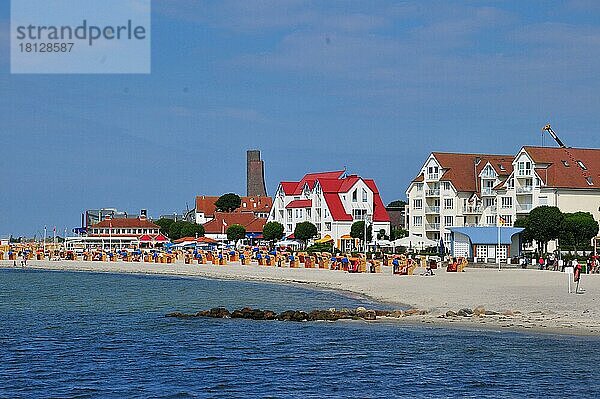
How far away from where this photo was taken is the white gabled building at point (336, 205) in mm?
87000

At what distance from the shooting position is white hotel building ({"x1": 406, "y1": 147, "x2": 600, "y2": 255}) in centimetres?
7081

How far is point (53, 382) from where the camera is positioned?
17.5 m

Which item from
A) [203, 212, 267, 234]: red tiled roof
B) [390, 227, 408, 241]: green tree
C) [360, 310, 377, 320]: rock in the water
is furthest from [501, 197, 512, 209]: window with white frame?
[360, 310, 377, 320]: rock in the water

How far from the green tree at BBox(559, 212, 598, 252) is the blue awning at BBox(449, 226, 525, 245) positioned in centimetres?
826

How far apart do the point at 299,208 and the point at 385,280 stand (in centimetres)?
5084

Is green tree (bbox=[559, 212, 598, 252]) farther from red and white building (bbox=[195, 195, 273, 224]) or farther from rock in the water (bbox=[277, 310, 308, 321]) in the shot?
red and white building (bbox=[195, 195, 273, 224])

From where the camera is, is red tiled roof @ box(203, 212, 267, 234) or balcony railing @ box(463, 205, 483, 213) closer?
balcony railing @ box(463, 205, 483, 213)

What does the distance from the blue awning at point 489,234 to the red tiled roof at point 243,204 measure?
6608 cm

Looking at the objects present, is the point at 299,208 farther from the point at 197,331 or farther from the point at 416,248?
the point at 197,331

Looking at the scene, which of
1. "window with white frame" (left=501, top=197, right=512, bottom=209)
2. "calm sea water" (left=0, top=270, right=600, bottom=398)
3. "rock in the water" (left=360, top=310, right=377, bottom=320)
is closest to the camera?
"calm sea water" (left=0, top=270, right=600, bottom=398)

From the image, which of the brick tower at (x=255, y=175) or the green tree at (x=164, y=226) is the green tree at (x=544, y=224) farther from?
the brick tower at (x=255, y=175)

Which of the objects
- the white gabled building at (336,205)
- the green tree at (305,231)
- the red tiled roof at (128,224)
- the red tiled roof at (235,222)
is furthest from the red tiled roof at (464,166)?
the red tiled roof at (128,224)

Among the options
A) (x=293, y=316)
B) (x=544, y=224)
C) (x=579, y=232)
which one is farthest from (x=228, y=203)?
Answer: (x=293, y=316)

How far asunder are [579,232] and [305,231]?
2954 centimetres
